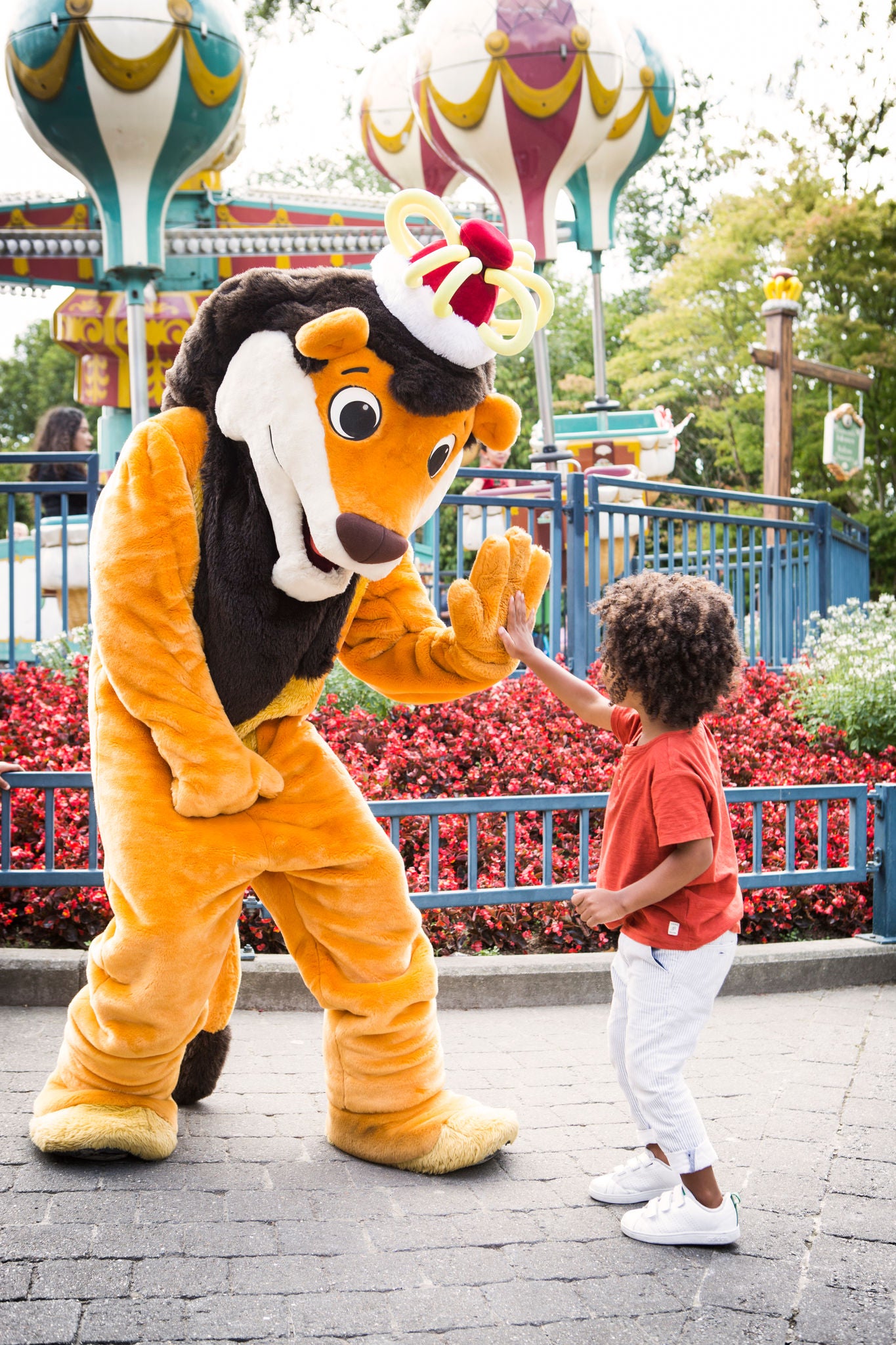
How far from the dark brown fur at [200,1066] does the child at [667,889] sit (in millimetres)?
1083

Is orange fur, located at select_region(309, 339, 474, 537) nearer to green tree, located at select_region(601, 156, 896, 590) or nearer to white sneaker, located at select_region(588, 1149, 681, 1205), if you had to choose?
white sneaker, located at select_region(588, 1149, 681, 1205)

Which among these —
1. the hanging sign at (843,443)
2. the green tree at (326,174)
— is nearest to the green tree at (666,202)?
the green tree at (326,174)

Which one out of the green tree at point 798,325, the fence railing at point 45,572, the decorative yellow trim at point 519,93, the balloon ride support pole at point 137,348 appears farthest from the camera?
the green tree at point 798,325

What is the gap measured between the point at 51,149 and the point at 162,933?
8.51m

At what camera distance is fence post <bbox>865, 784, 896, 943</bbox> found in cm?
507

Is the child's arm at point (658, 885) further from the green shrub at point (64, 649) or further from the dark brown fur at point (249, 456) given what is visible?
the green shrub at point (64, 649)

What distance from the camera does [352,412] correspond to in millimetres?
2750

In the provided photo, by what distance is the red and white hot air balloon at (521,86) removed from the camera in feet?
30.9

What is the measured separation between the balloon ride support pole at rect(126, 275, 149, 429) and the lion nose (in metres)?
6.25

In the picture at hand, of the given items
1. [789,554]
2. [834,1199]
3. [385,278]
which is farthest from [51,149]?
[834,1199]

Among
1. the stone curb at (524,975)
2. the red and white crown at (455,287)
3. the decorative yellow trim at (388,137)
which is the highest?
the decorative yellow trim at (388,137)

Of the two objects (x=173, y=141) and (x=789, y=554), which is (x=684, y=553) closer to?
(x=789, y=554)

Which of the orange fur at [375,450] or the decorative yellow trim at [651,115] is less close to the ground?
the decorative yellow trim at [651,115]

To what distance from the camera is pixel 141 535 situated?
9.17ft
